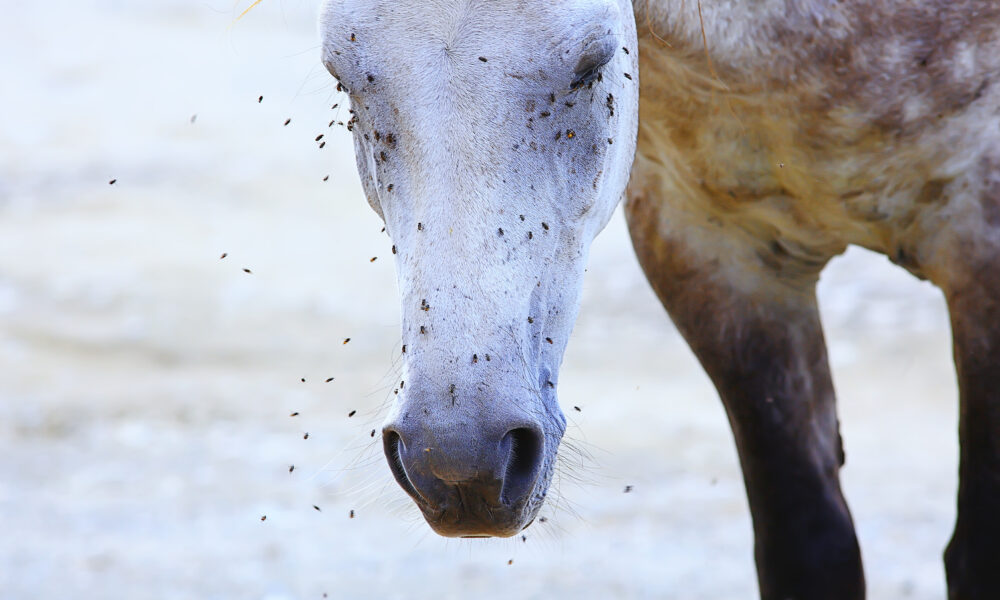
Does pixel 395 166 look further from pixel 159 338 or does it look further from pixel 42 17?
pixel 42 17

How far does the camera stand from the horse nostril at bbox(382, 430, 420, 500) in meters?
1.69

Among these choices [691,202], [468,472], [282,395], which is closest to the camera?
[468,472]

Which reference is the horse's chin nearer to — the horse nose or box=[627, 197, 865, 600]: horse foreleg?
the horse nose

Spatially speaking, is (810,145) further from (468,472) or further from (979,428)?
(468,472)

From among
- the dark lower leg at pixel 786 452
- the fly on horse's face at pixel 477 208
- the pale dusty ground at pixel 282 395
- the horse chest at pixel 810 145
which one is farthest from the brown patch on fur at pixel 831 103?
the pale dusty ground at pixel 282 395

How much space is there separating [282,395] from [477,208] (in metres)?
4.09

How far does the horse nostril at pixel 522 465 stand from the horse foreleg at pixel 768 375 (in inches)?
48.9

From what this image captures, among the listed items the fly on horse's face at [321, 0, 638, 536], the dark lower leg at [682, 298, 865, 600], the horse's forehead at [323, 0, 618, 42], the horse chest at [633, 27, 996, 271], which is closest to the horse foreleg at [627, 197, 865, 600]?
the dark lower leg at [682, 298, 865, 600]

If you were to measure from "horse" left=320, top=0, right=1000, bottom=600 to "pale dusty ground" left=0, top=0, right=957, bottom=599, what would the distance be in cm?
44

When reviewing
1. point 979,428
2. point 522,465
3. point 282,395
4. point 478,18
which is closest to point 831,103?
point 979,428

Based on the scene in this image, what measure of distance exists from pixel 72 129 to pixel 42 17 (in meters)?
2.94

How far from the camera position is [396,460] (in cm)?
171

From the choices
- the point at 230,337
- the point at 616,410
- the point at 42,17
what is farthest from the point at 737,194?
the point at 42,17

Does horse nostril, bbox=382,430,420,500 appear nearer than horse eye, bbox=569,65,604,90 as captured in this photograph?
Yes
